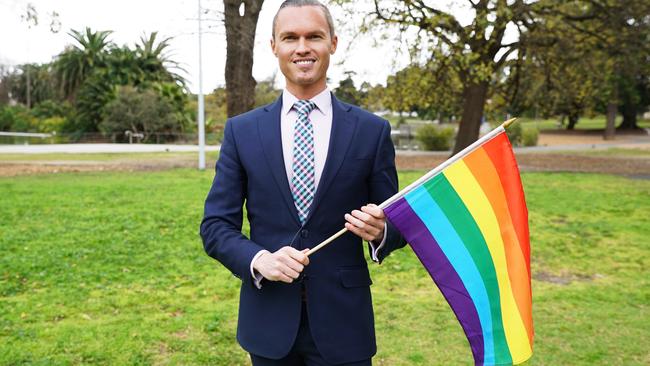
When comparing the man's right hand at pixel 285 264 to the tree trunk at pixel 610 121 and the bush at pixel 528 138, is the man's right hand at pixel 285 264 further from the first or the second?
the tree trunk at pixel 610 121

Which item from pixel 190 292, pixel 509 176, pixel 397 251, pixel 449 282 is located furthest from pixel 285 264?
pixel 397 251

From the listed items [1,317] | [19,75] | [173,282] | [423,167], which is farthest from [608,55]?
[19,75]

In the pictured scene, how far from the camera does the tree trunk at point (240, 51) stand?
41.5ft

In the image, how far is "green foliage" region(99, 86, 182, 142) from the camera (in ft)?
123

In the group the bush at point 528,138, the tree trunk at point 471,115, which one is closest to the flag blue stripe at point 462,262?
the tree trunk at point 471,115

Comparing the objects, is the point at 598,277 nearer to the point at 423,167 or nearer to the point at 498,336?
the point at 498,336

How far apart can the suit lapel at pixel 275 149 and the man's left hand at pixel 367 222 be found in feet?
0.70

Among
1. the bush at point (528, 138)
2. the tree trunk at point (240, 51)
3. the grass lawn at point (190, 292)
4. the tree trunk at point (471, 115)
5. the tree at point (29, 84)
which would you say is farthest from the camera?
the tree at point (29, 84)

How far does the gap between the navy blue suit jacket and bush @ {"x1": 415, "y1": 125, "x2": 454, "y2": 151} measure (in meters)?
26.4

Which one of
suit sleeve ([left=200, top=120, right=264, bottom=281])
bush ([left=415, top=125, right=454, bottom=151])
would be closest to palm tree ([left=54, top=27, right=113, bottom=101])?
bush ([left=415, top=125, right=454, bottom=151])

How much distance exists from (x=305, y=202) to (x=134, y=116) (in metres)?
37.4

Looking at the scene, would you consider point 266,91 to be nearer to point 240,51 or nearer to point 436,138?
point 436,138

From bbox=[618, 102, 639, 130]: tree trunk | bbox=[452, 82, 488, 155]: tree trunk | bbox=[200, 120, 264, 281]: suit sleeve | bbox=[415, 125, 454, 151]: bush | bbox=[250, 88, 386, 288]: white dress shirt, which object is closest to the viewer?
bbox=[200, 120, 264, 281]: suit sleeve

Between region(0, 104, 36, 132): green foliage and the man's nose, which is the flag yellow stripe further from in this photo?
region(0, 104, 36, 132): green foliage
